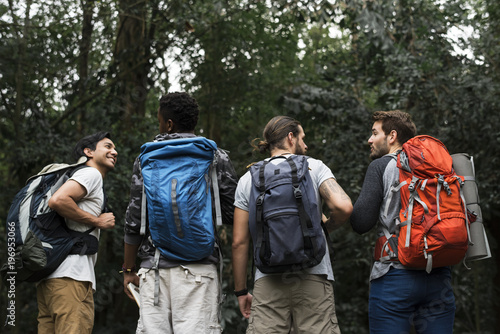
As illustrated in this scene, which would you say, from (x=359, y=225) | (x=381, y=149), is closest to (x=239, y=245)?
(x=359, y=225)

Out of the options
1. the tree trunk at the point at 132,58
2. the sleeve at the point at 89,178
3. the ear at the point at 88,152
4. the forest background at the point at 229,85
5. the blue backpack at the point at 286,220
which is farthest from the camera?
the tree trunk at the point at 132,58

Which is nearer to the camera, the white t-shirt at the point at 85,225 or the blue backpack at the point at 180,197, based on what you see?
the blue backpack at the point at 180,197

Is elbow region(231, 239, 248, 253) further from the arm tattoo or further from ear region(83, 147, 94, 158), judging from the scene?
ear region(83, 147, 94, 158)

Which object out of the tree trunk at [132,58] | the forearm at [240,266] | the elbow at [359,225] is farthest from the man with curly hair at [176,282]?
the tree trunk at [132,58]

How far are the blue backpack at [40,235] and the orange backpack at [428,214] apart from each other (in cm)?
212

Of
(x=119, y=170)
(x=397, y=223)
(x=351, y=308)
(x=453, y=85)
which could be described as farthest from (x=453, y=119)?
(x=397, y=223)

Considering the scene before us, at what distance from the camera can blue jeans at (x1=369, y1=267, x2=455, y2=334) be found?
337cm

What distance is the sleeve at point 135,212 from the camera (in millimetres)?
3537

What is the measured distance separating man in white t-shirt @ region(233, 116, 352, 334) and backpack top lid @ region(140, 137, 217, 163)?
30 cm

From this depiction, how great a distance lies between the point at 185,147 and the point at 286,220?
735 millimetres

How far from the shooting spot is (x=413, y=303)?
338cm

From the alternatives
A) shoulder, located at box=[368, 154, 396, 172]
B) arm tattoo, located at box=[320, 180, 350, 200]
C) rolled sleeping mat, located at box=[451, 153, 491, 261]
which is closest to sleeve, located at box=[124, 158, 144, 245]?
arm tattoo, located at box=[320, 180, 350, 200]

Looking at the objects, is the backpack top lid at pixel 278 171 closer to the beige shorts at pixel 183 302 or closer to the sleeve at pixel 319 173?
the sleeve at pixel 319 173

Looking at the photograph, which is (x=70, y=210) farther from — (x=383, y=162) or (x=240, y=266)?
(x=383, y=162)
